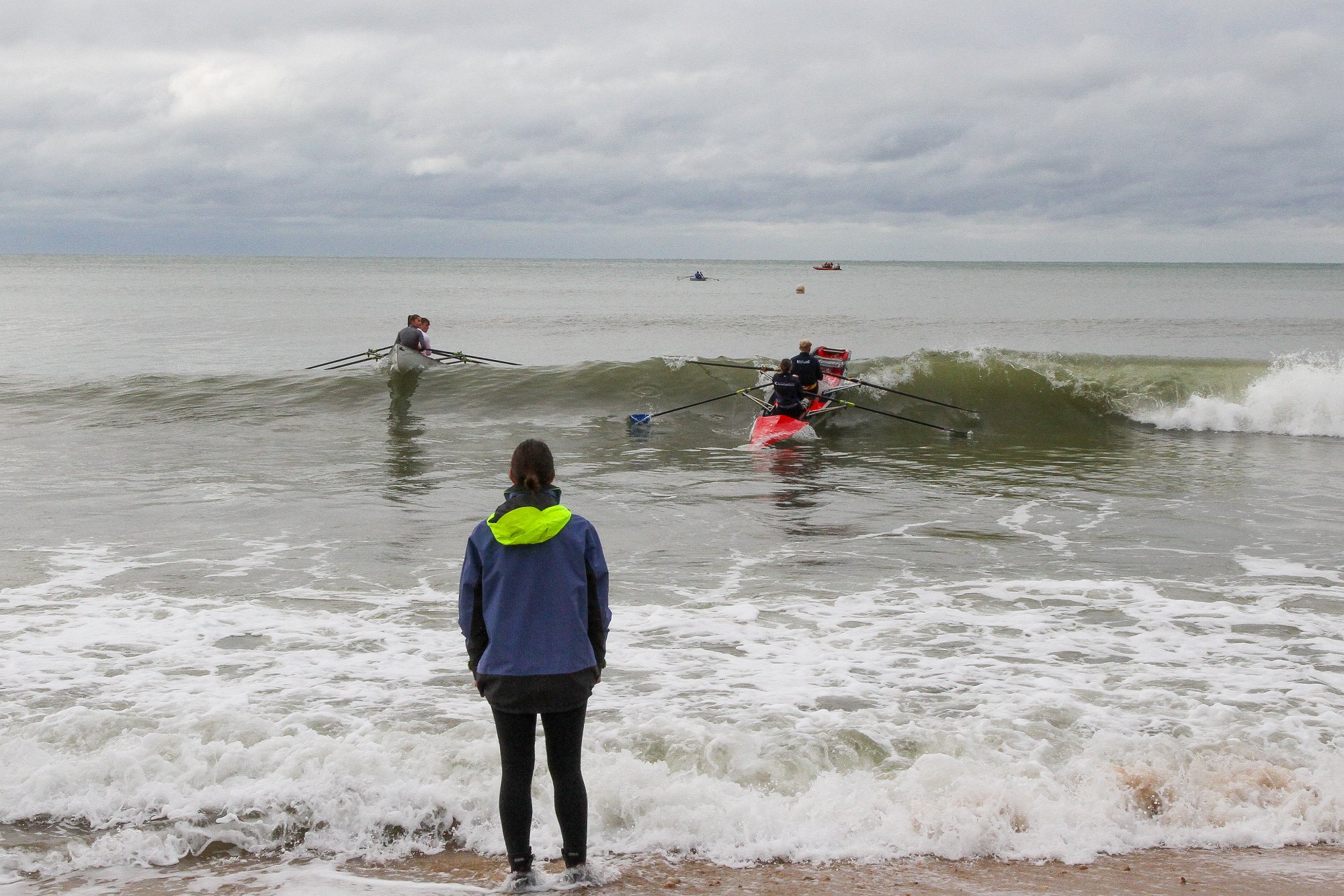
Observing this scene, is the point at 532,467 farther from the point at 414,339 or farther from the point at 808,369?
the point at 414,339

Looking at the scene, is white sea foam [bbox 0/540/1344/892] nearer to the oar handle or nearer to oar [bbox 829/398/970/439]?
oar [bbox 829/398/970/439]

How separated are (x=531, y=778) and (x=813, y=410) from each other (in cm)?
1482

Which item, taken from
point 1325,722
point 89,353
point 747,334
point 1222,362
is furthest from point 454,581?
point 747,334

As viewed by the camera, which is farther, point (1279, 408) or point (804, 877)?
point (1279, 408)

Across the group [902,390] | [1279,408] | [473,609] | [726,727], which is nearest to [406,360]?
[902,390]

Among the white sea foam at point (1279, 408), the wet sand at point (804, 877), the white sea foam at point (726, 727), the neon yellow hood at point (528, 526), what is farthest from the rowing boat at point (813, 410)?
the neon yellow hood at point (528, 526)

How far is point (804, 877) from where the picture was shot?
4.29 meters

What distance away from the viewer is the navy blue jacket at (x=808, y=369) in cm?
1833

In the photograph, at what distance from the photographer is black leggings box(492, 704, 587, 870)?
392cm

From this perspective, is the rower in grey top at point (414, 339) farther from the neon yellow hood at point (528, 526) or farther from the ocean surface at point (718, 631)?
the neon yellow hood at point (528, 526)

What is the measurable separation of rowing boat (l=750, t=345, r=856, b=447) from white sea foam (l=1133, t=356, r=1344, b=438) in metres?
6.04

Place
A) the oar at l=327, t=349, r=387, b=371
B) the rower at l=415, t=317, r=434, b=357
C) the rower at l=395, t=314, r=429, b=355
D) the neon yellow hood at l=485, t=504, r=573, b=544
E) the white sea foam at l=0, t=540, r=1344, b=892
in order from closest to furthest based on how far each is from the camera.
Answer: the neon yellow hood at l=485, t=504, r=573, b=544
the white sea foam at l=0, t=540, r=1344, b=892
the rower at l=395, t=314, r=429, b=355
the rower at l=415, t=317, r=434, b=357
the oar at l=327, t=349, r=387, b=371

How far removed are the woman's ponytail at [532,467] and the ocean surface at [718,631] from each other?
1.72 m

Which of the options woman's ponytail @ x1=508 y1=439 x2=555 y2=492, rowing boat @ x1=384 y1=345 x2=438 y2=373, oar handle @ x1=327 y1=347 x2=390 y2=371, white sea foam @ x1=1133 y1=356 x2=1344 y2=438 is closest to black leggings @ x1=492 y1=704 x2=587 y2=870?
woman's ponytail @ x1=508 y1=439 x2=555 y2=492
